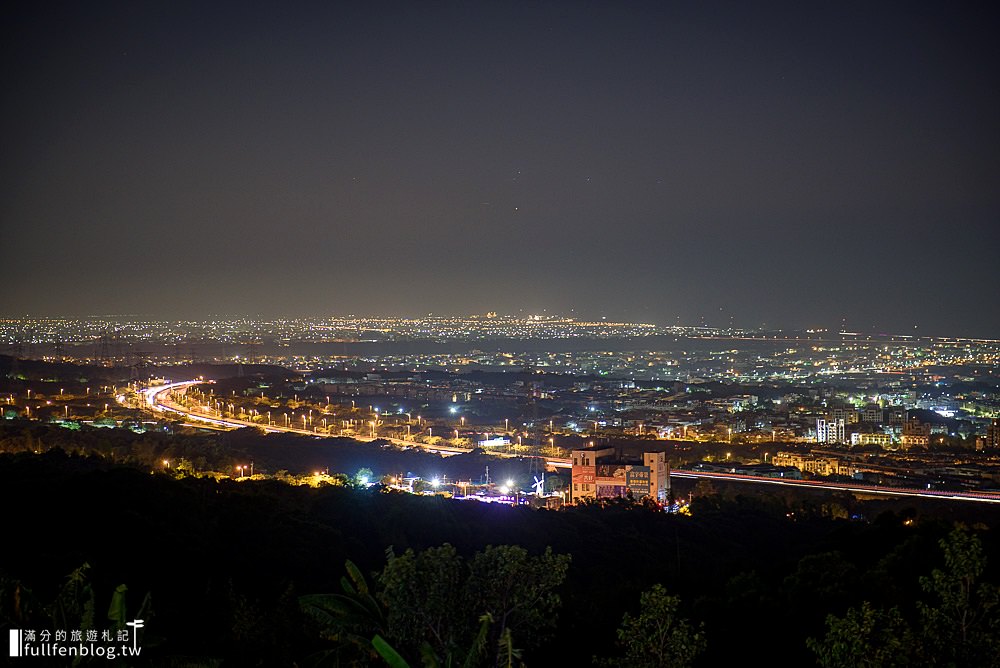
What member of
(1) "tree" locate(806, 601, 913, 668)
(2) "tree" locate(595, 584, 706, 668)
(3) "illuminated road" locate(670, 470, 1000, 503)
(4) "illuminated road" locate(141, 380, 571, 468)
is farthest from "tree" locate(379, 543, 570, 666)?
(4) "illuminated road" locate(141, 380, 571, 468)

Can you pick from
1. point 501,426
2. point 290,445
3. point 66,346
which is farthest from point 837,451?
point 66,346

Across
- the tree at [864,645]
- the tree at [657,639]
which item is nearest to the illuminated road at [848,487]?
the tree at [864,645]

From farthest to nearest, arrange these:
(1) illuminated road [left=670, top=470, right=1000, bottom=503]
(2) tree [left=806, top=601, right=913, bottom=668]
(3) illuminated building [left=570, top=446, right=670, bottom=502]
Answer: (3) illuminated building [left=570, top=446, right=670, bottom=502] → (1) illuminated road [left=670, top=470, right=1000, bottom=503] → (2) tree [left=806, top=601, right=913, bottom=668]

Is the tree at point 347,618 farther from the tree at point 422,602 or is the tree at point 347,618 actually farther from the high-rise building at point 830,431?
the high-rise building at point 830,431

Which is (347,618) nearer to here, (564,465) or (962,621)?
(962,621)

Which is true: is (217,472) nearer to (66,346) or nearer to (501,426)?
(501,426)

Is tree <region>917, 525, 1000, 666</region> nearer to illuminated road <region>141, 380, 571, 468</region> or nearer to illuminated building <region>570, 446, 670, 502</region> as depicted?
illuminated building <region>570, 446, 670, 502</region>
